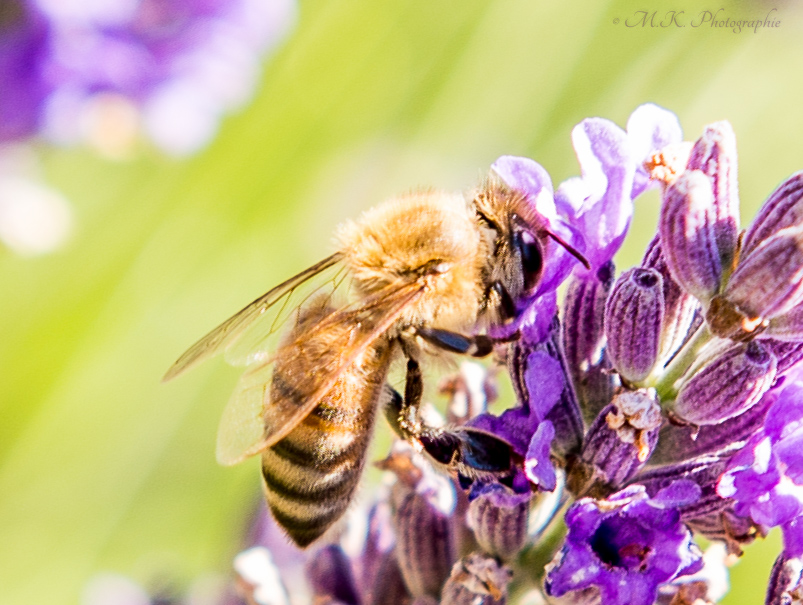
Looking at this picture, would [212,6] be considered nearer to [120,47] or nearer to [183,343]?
[120,47]

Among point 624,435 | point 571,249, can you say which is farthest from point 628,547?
point 571,249

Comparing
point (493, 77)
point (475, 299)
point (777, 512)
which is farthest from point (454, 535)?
point (493, 77)

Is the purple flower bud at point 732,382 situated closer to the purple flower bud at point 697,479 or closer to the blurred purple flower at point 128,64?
the purple flower bud at point 697,479

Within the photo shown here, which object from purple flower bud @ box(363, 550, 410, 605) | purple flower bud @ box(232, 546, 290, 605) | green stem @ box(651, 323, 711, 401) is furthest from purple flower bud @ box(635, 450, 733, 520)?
purple flower bud @ box(232, 546, 290, 605)

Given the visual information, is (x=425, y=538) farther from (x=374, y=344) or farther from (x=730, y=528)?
(x=730, y=528)

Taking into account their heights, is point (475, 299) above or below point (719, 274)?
above

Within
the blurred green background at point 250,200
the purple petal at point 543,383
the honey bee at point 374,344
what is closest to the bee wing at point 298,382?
the honey bee at point 374,344

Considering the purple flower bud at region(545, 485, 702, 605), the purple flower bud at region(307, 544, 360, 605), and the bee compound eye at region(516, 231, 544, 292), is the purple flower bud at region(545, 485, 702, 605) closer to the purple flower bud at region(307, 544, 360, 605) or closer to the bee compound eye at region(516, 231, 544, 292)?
the bee compound eye at region(516, 231, 544, 292)
